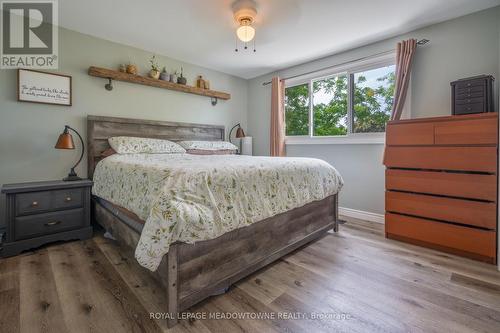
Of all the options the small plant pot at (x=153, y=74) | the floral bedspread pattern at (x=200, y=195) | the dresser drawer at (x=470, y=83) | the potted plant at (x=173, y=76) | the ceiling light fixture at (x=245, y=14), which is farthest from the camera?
the potted plant at (x=173, y=76)

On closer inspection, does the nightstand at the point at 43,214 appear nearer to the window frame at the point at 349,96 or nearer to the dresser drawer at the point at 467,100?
the window frame at the point at 349,96

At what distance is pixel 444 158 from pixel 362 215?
1258 millimetres

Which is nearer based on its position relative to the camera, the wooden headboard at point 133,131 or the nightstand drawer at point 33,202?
the nightstand drawer at point 33,202

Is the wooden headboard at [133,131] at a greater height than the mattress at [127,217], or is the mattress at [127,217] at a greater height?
the wooden headboard at [133,131]

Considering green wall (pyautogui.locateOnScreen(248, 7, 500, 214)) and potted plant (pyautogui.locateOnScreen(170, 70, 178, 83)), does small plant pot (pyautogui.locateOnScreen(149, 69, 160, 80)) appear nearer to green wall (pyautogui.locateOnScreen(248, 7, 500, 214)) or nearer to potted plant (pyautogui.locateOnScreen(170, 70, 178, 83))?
potted plant (pyautogui.locateOnScreen(170, 70, 178, 83))

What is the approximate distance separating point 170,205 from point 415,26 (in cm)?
309

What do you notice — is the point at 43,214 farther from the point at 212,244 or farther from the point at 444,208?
the point at 444,208

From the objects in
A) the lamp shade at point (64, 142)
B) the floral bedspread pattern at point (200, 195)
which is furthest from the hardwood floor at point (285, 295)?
the lamp shade at point (64, 142)

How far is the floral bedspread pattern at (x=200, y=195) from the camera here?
1.20 m

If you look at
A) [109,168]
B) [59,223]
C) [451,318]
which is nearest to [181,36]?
[109,168]

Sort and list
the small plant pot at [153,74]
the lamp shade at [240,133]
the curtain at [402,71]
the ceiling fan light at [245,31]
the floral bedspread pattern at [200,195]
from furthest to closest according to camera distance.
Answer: the lamp shade at [240,133] → the small plant pot at [153,74] → the curtain at [402,71] → the ceiling fan light at [245,31] → the floral bedspread pattern at [200,195]

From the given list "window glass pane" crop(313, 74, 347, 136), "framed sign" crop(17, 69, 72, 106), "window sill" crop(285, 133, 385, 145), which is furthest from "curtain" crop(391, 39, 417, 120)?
"framed sign" crop(17, 69, 72, 106)

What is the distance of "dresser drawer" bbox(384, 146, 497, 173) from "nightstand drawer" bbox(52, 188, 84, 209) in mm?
3066

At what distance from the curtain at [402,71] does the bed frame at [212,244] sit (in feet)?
4.01
